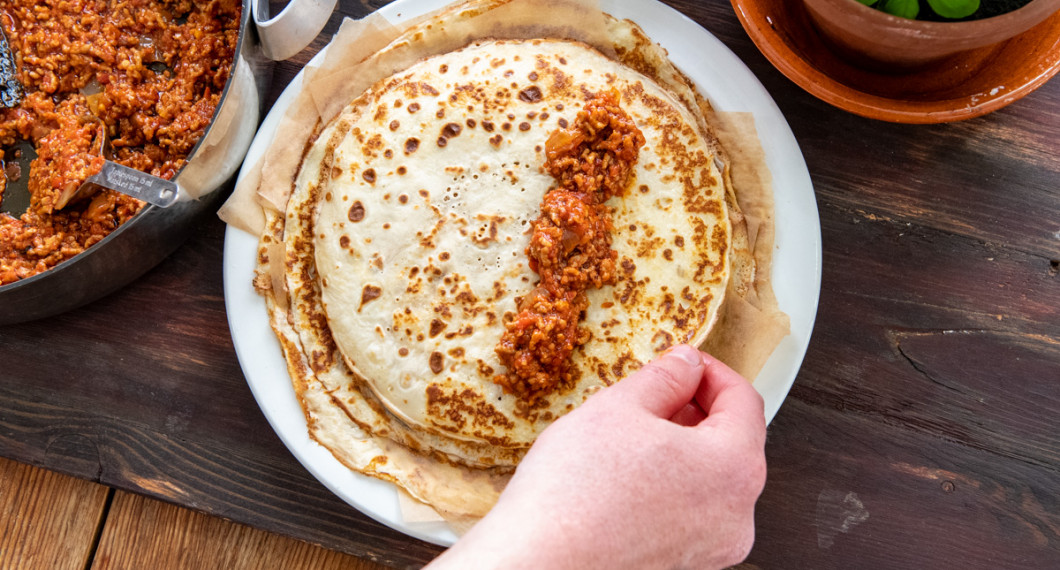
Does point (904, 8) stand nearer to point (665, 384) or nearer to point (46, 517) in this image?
point (665, 384)

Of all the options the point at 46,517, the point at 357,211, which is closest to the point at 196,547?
the point at 46,517

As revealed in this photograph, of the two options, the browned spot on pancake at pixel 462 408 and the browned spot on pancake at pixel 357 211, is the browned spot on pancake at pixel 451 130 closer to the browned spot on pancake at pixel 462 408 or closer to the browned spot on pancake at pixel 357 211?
the browned spot on pancake at pixel 357 211

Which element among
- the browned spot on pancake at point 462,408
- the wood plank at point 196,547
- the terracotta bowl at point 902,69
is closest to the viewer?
the terracotta bowl at point 902,69

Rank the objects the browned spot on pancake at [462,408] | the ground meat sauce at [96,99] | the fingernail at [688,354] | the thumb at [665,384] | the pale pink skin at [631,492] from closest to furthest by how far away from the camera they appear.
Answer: the pale pink skin at [631,492], the thumb at [665,384], the fingernail at [688,354], the browned spot on pancake at [462,408], the ground meat sauce at [96,99]

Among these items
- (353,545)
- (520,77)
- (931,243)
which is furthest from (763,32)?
(353,545)

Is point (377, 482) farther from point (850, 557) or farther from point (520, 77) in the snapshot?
point (850, 557)

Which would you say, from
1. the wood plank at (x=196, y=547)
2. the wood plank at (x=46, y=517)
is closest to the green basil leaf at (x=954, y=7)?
the wood plank at (x=196, y=547)
